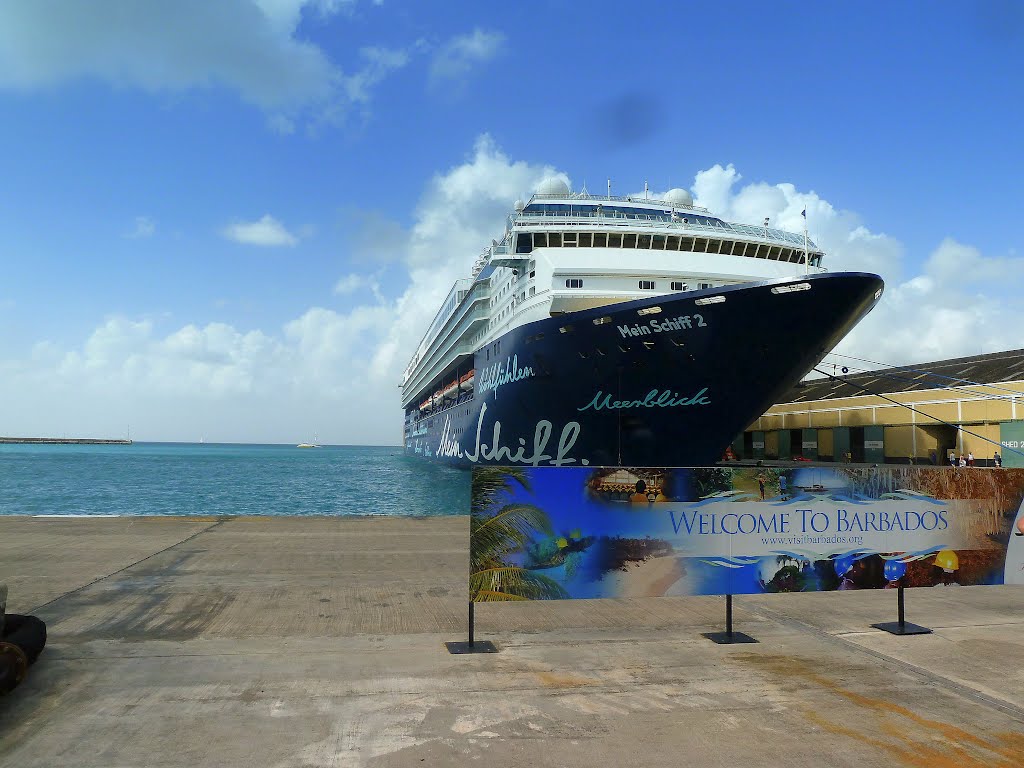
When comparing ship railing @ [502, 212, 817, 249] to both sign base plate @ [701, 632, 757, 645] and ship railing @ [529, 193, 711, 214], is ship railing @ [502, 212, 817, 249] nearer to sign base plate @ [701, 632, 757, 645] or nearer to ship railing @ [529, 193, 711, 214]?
ship railing @ [529, 193, 711, 214]

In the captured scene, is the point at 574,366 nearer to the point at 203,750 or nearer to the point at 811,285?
the point at 811,285

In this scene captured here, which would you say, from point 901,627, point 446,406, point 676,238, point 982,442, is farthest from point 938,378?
point 446,406

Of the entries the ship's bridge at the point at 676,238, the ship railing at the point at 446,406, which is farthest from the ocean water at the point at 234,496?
the ship's bridge at the point at 676,238

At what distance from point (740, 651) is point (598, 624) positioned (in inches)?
60.9

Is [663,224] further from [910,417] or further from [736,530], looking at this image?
[736,530]

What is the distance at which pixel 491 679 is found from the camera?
5.84 meters

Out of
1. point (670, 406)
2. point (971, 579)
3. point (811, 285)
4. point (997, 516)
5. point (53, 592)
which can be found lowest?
point (53, 592)

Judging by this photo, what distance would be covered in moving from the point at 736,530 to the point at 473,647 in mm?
2687

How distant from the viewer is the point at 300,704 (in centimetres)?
522

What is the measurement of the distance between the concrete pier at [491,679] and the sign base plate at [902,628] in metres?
0.13

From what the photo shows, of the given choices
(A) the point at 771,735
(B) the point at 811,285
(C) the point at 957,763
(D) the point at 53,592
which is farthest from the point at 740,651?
(B) the point at 811,285

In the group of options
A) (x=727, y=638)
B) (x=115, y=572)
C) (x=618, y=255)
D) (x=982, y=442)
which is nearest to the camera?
(x=727, y=638)

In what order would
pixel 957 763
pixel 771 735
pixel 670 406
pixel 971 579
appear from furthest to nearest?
1. pixel 670 406
2. pixel 971 579
3. pixel 771 735
4. pixel 957 763

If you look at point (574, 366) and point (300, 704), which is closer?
point (300, 704)
